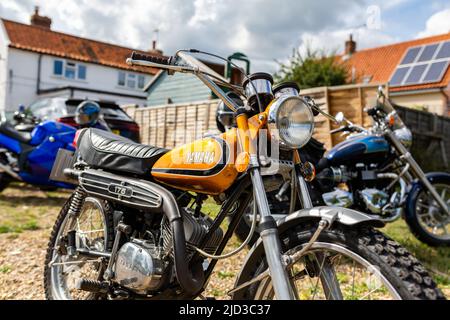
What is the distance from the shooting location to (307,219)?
5.18 ft

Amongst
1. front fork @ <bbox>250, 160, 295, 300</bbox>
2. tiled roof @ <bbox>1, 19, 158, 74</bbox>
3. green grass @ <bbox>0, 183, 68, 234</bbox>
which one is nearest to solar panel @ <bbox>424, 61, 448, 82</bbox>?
green grass @ <bbox>0, 183, 68, 234</bbox>

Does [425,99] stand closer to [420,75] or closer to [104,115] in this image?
[420,75]

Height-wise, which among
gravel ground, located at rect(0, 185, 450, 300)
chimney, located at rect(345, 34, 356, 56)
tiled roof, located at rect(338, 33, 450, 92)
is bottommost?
gravel ground, located at rect(0, 185, 450, 300)

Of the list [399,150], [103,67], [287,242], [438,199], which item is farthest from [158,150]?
[103,67]

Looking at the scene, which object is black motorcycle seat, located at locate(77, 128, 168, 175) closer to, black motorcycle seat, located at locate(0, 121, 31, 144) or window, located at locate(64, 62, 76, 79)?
black motorcycle seat, located at locate(0, 121, 31, 144)

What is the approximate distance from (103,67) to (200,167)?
80.1 ft

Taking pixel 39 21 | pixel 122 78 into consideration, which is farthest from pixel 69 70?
pixel 39 21

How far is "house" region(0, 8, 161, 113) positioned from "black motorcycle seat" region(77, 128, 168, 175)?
1885 centimetres

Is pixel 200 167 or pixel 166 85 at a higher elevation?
pixel 166 85

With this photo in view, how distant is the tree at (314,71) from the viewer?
11.0m

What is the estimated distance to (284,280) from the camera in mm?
1480

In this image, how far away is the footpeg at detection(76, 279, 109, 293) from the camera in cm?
203

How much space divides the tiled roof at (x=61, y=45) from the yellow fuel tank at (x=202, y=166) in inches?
857
